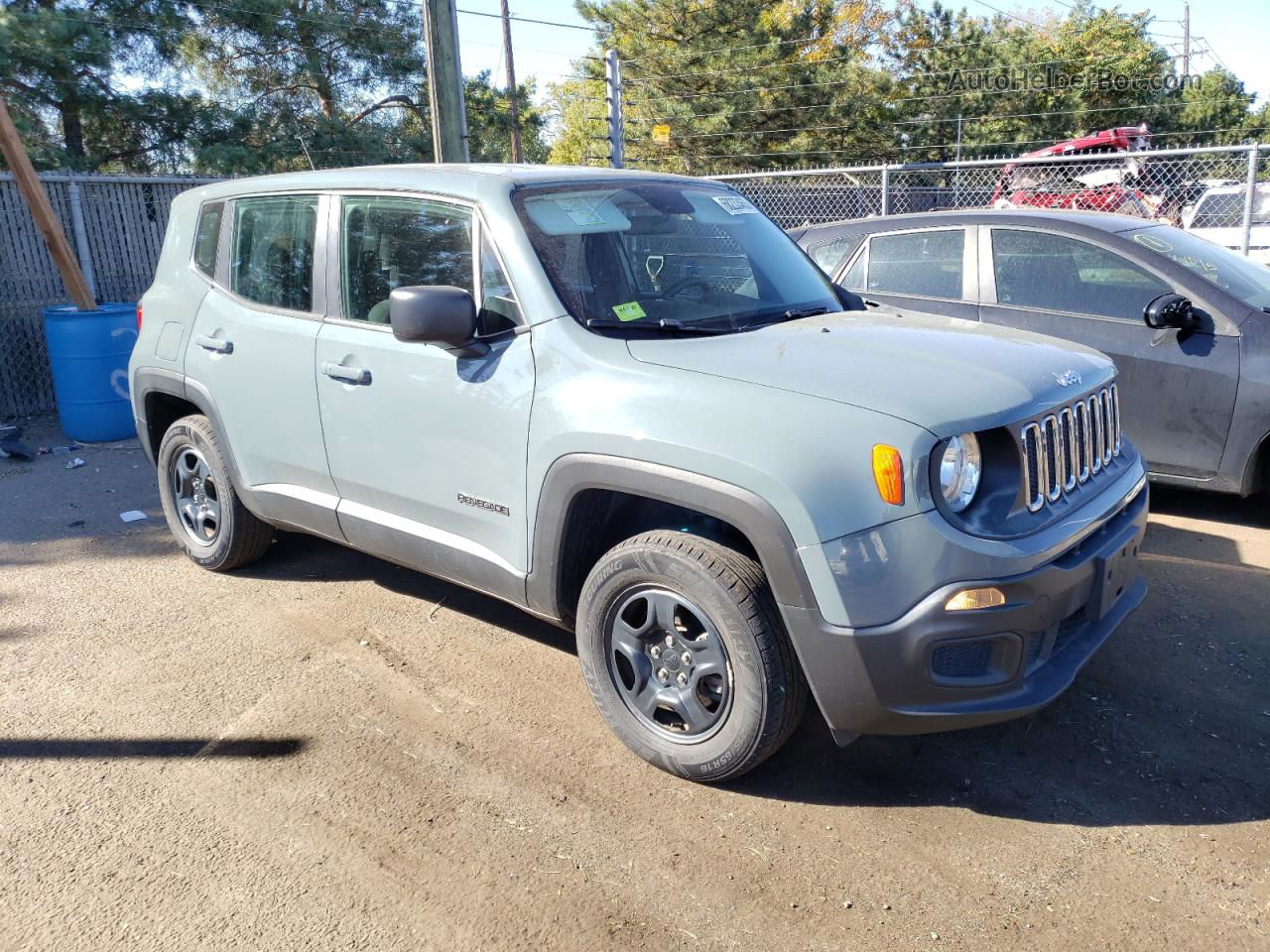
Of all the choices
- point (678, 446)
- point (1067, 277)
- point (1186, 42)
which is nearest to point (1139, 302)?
point (1067, 277)

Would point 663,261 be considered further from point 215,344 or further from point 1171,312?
point 1171,312

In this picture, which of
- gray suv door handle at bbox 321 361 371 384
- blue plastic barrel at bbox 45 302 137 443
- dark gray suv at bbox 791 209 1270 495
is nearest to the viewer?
gray suv door handle at bbox 321 361 371 384

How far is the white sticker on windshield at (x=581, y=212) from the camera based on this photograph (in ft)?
11.8

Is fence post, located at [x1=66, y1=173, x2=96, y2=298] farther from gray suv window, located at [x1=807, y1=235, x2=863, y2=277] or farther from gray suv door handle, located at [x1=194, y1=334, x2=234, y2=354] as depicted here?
gray suv window, located at [x1=807, y1=235, x2=863, y2=277]

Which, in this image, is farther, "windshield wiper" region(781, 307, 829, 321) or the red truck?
the red truck

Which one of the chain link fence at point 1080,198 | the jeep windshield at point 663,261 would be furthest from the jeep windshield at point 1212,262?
the chain link fence at point 1080,198

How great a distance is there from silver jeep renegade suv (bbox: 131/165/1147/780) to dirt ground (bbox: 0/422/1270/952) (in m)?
0.37

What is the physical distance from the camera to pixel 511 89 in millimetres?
26703

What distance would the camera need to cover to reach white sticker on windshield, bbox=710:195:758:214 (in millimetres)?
4168

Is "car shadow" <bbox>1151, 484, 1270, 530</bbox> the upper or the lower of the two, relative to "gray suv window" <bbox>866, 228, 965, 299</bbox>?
lower

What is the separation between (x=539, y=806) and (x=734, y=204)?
2.55 metres

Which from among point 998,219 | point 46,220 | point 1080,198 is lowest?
point 998,219

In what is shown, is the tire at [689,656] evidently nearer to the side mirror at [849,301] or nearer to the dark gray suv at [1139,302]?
the side mirror at [849,301]

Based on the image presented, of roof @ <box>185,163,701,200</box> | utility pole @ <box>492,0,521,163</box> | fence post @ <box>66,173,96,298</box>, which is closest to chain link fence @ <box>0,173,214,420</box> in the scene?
fence post @ <box>66,173,96,298</box>
